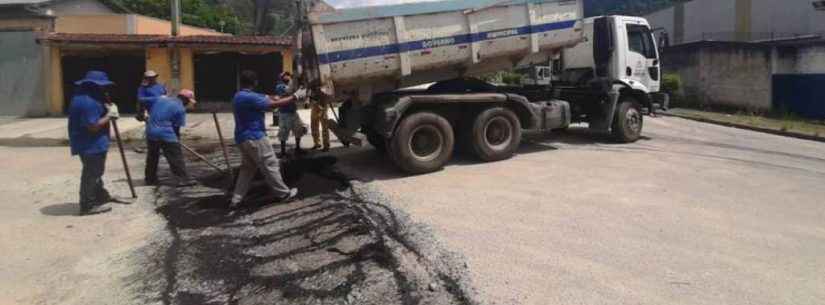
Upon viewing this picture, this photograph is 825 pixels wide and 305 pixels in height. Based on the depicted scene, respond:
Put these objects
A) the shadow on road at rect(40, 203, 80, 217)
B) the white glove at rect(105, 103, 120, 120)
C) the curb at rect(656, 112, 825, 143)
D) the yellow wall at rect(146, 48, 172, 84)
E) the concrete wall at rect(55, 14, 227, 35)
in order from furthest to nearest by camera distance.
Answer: the concrete wall at rect(55, 14, 227, 35) → the yellow wall at rect(146, 48, 172, 84) → the curb at rect(656, 112, 825, 143) → the shadow on road at rect(40, 203, 80, 217) → the white glove at rect(105, 103, 120, 120)

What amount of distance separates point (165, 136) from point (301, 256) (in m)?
3.76

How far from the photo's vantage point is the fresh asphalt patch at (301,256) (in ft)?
13.8

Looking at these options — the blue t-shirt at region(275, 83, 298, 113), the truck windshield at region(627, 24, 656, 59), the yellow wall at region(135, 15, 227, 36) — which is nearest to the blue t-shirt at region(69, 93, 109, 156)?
the blue t-shirt at region(275, 83, 298, 113)

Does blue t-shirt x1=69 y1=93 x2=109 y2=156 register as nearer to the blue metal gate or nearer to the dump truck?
the dump truck

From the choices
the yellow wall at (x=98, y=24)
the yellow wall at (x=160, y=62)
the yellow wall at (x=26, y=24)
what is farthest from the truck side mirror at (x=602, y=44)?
the yellow wall at (x=98, y=24)

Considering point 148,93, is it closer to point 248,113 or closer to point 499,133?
point 248,113

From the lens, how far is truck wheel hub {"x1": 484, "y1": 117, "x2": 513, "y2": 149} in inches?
353

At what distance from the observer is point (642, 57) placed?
1112 centimetres

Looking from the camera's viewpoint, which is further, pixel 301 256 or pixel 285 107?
pixel 285 107

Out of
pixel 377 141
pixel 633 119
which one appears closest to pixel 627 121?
pixel 633 119

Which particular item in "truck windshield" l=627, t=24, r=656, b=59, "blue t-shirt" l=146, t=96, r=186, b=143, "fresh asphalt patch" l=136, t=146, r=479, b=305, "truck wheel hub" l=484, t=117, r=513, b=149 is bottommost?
"fresh asphalt patch" l=136, t=146, r=479, b=305

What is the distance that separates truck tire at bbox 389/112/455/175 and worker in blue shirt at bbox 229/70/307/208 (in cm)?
169

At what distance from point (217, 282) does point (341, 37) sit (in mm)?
4169

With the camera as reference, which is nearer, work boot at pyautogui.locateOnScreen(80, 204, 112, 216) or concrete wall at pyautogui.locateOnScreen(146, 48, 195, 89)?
work boot at pyautogui.locateOnScreen(80, 204, 112, 216)
